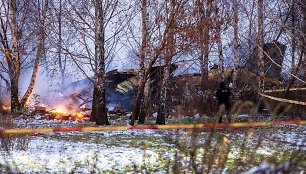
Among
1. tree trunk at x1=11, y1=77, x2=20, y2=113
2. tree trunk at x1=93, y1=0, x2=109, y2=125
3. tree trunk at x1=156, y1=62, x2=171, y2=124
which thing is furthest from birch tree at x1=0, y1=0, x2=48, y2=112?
tree trunk at x1=156, y1=62, x2=171, y2=124

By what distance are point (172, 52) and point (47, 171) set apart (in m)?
9.53

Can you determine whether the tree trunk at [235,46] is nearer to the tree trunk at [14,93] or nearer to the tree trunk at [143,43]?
the tree trunk at [143,43]

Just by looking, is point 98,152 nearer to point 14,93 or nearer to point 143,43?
point 143,43

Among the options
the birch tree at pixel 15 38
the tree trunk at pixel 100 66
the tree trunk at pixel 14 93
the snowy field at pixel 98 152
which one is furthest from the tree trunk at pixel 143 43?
the tree trunk at pixel 14 93

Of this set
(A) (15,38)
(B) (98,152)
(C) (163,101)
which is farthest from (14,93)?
(B) (98,152)

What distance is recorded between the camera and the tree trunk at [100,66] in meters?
17.0

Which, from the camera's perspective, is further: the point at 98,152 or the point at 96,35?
the point at 96,35

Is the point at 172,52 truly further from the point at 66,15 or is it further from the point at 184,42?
the point at 66,15

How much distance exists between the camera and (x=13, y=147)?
9.93m

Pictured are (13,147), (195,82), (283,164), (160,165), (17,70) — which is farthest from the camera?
(195,82)

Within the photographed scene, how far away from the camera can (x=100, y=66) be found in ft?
57.0

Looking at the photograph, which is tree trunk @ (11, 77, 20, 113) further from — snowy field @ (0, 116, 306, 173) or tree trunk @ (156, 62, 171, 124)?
snowy field @ (0, 116, 306, 173)

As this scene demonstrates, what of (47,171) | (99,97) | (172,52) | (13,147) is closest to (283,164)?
(47,171)

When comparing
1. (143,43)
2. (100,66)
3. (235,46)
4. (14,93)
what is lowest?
(14,93)
